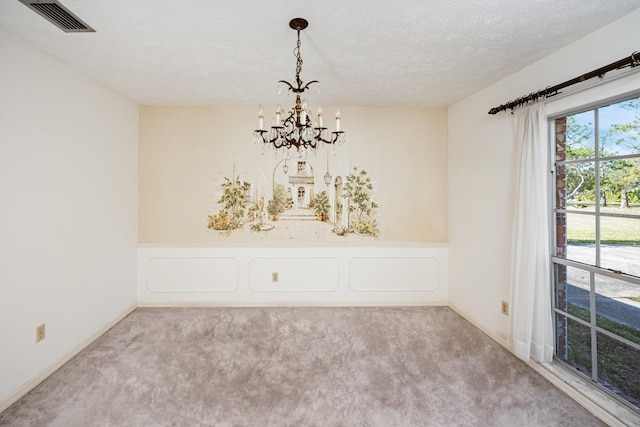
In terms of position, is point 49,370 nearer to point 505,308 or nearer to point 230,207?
point 230,207

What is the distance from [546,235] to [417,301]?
1.91 metres

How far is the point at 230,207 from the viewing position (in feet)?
12.8

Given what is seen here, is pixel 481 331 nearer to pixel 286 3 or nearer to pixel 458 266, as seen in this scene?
pixel 458 266

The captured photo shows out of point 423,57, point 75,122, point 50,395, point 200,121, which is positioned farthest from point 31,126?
point 423,57

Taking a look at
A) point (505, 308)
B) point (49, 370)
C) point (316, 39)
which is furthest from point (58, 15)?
point (505, 308)

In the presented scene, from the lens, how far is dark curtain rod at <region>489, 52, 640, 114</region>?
1696 millimetres

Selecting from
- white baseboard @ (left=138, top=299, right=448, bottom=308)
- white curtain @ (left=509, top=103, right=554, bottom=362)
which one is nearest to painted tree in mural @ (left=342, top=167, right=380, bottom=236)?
white baseboard @ (left=138, top=299, right=448, bottom=308)

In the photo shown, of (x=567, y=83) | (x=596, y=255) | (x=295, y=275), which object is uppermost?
(x=567, y=83)

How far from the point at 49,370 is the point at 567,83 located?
175 inches

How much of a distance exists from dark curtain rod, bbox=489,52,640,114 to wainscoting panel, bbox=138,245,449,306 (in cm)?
189

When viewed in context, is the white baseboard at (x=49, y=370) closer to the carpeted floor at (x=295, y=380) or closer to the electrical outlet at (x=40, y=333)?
the carpeted floor at (x=295, y=380)

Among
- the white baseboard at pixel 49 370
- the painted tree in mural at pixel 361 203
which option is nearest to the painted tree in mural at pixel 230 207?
the painted tree in mural at pixel 361 203

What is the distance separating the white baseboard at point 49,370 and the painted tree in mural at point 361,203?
295cm

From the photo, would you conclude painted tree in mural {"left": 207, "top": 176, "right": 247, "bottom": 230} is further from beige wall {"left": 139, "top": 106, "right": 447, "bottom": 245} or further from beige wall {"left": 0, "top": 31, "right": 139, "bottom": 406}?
beige wall {"left": 0, "top": 31, "right": 139, "bottom": 406}
